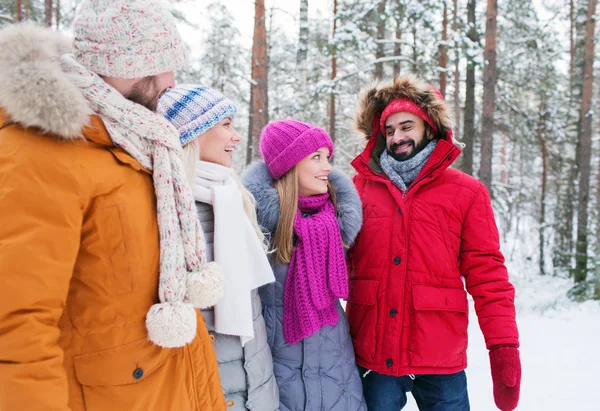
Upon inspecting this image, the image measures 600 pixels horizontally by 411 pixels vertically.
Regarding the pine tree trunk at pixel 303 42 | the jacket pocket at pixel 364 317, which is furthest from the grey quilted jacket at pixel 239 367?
the pine tree trunk at pixel 303 42

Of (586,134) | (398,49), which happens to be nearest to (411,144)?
(398,49)

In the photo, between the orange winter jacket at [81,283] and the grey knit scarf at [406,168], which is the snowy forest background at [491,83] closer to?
the grey knit scarf at [406,168]

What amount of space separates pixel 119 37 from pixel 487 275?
2312mm

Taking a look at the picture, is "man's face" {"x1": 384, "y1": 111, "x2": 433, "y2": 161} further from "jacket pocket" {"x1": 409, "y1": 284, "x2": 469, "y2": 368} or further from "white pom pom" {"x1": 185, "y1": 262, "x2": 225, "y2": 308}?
"white pom pom" {"x1": 185, "y1": 262, "x2": 225, "y2": 308}

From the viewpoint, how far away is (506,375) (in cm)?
245

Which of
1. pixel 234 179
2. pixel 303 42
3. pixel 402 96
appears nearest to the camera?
pixel 234 179

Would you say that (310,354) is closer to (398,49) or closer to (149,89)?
(149,89)

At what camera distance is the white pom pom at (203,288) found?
5.36ft

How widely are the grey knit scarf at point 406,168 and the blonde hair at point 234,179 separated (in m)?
0.94

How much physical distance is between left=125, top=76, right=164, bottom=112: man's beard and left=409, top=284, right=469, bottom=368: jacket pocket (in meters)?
1.82

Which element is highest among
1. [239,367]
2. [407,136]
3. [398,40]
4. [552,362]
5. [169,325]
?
[398,40]

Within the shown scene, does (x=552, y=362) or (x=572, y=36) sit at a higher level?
(x=572, y=36)

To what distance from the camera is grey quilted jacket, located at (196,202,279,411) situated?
6.82 ft

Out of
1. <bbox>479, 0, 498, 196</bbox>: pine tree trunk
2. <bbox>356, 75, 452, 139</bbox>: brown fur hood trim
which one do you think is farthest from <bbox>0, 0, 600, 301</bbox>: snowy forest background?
<bbox>356, 75, 452, 139</bbox>: brown fur hood trim
